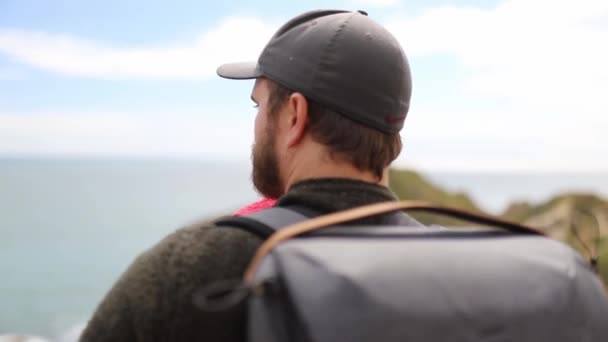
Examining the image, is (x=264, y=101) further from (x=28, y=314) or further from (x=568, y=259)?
(x=28, y=314)

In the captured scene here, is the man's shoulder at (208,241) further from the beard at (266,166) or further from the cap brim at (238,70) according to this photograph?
the cap brim at (238,70)

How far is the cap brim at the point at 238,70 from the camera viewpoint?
6.80 feet

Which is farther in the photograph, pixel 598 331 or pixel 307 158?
pixel 307 158

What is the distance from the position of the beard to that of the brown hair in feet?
0.40

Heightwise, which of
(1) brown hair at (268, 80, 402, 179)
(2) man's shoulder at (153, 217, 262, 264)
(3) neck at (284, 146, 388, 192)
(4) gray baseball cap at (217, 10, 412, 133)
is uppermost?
(4) gray baseball cap at (217, 10, 412, 133)

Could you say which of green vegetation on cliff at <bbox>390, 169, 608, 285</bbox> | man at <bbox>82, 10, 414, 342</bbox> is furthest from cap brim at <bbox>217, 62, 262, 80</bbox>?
green vegetation on cliff at <bbox>390, 169, 608, 285</bbox>

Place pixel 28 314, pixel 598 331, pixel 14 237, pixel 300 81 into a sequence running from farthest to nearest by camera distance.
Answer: pixel 14 237
pixel 28 314
pixel 300 81
pixel 598 331

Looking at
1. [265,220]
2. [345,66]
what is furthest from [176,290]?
[345,66]

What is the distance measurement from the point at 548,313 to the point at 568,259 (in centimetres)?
Answer: 16

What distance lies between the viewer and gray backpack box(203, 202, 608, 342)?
4.29ft

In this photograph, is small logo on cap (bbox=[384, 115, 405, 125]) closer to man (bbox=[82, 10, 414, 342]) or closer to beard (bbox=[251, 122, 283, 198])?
man (bbox=[82, 10, 414, 342])

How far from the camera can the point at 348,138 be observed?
1724mm

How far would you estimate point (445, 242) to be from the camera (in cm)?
148

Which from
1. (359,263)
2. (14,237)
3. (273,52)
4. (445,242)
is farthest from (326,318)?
(14,237)
